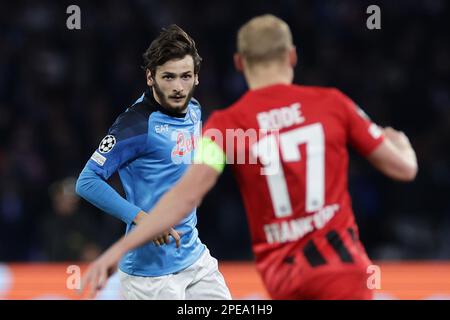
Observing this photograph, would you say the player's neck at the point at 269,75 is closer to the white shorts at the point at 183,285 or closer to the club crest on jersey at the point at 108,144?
the club crest on jersey at the point at 108,144

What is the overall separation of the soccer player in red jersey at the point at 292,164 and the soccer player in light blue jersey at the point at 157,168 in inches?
59.8

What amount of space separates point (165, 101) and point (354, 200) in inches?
257

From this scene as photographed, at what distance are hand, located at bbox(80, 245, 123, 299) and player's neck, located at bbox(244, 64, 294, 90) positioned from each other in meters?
0.86

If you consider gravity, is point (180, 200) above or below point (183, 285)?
above

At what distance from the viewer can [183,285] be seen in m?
5.47

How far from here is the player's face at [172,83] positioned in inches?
215

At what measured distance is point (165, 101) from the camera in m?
5.48

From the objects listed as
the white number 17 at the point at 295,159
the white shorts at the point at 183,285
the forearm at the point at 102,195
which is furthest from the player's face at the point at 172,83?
the white number 17 at the point at 295,159

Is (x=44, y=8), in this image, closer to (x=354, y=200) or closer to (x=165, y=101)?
(x=354, y=200)

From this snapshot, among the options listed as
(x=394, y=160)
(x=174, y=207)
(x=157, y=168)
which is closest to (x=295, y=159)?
(x=394, y=160)

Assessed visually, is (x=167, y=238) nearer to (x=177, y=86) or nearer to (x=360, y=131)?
(x=177, y=86)

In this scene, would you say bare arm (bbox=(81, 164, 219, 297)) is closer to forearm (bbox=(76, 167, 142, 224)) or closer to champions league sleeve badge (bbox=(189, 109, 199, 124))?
forearm (bbox=(76, 167, 142, 224))

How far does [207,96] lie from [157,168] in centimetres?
710

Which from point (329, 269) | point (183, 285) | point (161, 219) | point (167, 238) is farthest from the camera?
point (183, 285)
